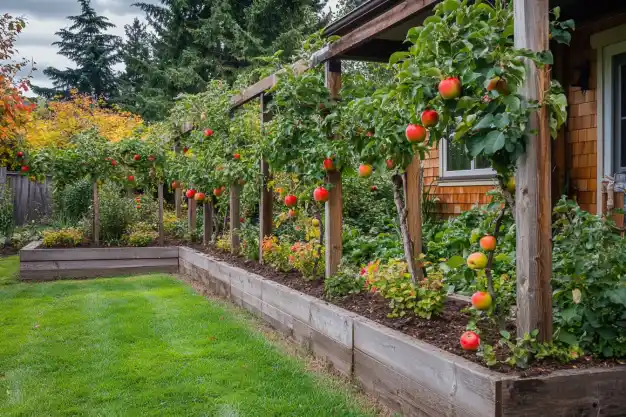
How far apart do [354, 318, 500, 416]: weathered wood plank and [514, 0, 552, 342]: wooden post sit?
33cm

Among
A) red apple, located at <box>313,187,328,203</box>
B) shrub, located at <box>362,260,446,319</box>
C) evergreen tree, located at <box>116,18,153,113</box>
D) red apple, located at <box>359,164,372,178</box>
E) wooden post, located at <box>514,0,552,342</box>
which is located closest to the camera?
wooden post, located at <box>514,0,552,342</box>

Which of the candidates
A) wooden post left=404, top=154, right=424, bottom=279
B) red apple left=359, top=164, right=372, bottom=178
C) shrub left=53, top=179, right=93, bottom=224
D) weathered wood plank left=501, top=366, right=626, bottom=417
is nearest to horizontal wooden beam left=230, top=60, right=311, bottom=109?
red apple left=359, top=164, right=372, bottom=178

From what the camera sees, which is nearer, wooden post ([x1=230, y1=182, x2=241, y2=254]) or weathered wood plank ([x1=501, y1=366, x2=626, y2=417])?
weathered wood plank ([x1=501, y1=366, x2=626, y2=417])

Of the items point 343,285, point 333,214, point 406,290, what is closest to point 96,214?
point 333,214

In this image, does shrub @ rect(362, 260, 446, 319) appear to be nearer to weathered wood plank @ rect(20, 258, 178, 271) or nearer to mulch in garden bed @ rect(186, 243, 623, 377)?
mulch in garden bed @ rect(186, 243, 623, 377)

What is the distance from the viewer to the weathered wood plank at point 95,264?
7.84 meters

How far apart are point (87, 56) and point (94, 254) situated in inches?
789

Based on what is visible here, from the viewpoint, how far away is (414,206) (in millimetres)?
3818

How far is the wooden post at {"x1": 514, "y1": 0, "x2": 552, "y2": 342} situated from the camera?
7.65 ft

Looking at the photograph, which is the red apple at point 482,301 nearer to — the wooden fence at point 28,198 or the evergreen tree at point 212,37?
the wooden fence at point 28,198

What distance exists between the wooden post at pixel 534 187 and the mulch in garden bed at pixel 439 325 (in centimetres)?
19

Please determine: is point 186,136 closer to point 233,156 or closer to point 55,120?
point 233,156

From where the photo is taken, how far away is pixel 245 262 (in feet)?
20.8

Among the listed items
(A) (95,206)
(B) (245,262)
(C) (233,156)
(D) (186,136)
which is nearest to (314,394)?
(B) (245,262)
